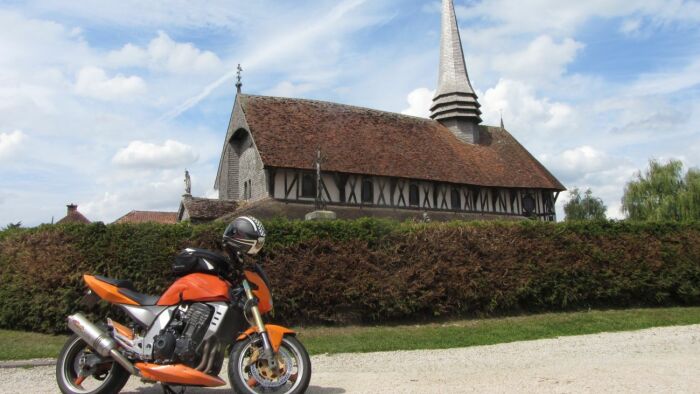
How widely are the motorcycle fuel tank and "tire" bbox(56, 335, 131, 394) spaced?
80cm

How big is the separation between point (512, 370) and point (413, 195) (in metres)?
20.3

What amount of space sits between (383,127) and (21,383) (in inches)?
940

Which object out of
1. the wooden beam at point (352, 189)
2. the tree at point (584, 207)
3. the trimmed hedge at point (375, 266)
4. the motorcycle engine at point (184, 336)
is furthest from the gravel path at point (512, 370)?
the tree at point (584, 207)

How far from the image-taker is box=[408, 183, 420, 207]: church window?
2647 centimetres

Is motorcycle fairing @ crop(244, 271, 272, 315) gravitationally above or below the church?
below

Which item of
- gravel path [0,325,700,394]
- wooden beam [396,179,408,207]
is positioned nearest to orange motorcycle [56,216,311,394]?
gravel path [0,325,700,394]

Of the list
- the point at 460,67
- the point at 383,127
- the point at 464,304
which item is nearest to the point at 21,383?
the point at 464,304

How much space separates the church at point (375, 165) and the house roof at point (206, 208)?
1268 millimetres

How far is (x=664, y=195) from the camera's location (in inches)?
1369

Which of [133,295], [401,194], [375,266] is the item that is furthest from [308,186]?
[133,295]

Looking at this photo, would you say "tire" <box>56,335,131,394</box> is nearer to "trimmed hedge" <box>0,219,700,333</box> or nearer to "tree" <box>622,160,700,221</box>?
"trimmed hedge" <box>0,219,700,333</box>

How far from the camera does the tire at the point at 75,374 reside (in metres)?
5.05

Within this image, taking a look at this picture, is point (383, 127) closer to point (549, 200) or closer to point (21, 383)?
point (549, 200)

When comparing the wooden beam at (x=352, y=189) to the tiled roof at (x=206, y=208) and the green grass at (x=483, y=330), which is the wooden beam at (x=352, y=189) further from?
the green grass at (x=483, y=330)
